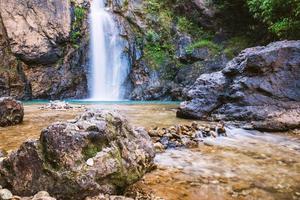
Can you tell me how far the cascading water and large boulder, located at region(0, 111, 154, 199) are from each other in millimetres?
16515

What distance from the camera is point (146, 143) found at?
4191mm

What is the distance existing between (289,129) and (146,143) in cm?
440

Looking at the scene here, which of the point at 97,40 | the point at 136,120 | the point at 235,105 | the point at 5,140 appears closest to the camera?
the point at 5,140

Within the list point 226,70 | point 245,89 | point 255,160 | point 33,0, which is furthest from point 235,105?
point 33,0

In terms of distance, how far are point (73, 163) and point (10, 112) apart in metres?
5.50

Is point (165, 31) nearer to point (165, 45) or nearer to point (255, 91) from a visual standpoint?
point (165, 45)

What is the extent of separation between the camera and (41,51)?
63.5ft

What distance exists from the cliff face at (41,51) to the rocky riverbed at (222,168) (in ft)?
44.1

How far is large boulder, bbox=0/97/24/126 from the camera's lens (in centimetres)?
764

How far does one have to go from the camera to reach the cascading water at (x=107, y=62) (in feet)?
66.4

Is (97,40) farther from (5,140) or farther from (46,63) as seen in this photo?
(5,140)

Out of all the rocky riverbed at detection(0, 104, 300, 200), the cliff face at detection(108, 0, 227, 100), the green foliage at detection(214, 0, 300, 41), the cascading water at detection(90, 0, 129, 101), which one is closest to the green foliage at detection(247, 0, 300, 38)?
the green foliage at detection(214, 0, 300, 41)

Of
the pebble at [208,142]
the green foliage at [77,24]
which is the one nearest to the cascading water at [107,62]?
the green foliage at [77,24]

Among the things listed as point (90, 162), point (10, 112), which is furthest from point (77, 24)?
point (90, 162)
